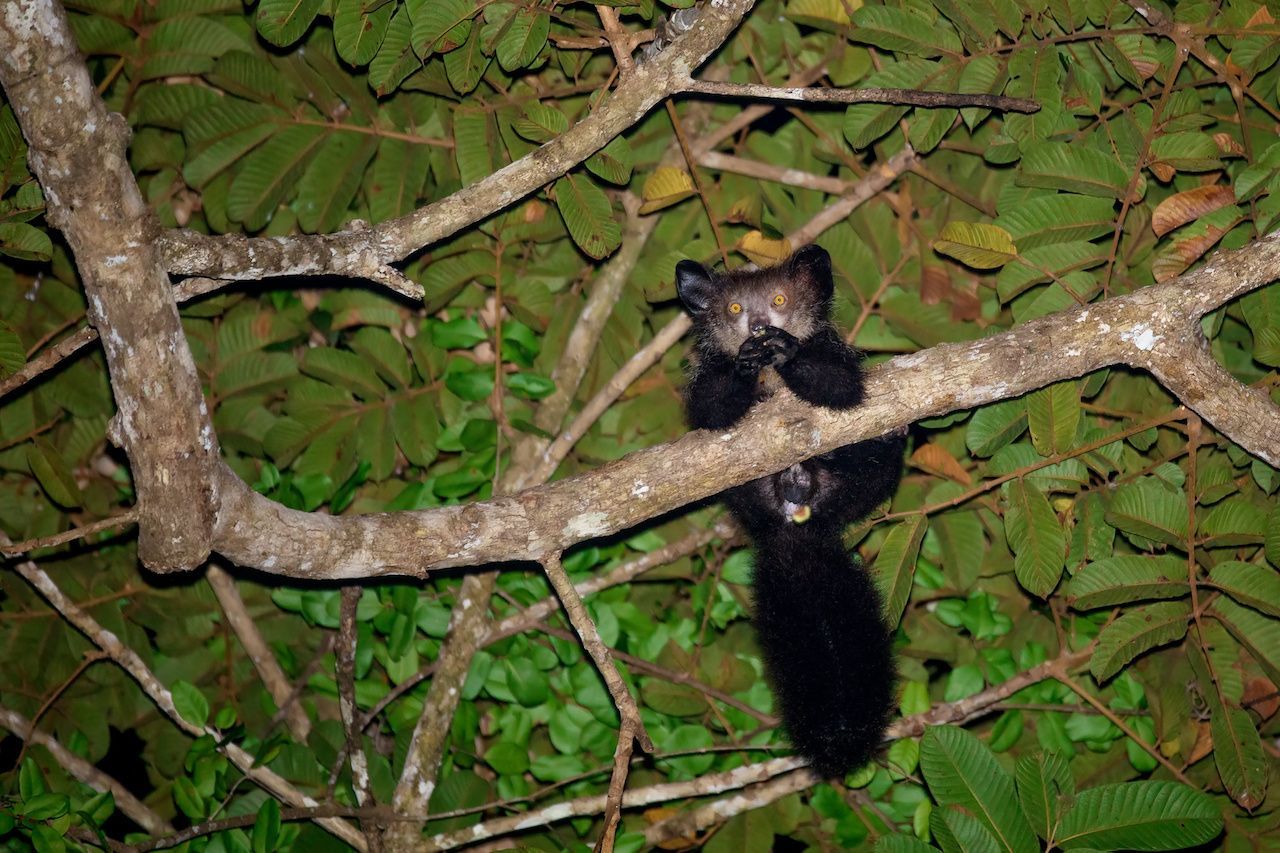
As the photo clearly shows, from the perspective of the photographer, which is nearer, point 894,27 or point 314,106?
point 894,27

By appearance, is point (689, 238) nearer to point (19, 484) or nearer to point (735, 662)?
point (735, 662)

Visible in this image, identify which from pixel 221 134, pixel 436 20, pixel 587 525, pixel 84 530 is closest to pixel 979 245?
pixel 587 525

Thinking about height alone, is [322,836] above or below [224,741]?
below

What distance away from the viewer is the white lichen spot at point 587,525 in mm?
3691

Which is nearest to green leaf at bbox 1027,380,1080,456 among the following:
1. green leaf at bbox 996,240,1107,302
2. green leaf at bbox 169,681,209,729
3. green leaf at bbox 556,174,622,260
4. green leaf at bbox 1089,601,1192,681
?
green leaf at bbox 996,240,1107,302

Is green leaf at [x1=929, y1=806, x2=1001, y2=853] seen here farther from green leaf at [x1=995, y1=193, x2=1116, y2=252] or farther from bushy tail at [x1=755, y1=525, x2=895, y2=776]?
green leaf at [x1=995, y1=193, x2=1116, y2=252]

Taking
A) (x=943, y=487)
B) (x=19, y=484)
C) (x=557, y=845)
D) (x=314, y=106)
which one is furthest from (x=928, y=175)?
(x=19, y=484)

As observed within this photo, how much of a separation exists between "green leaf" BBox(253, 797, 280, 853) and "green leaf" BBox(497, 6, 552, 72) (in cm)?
290

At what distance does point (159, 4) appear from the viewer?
4.59 metres

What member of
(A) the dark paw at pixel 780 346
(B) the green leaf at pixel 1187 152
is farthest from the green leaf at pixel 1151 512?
(A) the dark paw at pixel 780 346

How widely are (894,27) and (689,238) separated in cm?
136

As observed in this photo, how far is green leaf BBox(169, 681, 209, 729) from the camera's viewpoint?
4.34 meters

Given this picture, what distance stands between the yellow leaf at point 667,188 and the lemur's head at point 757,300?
0.35m

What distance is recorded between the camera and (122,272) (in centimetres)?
302
